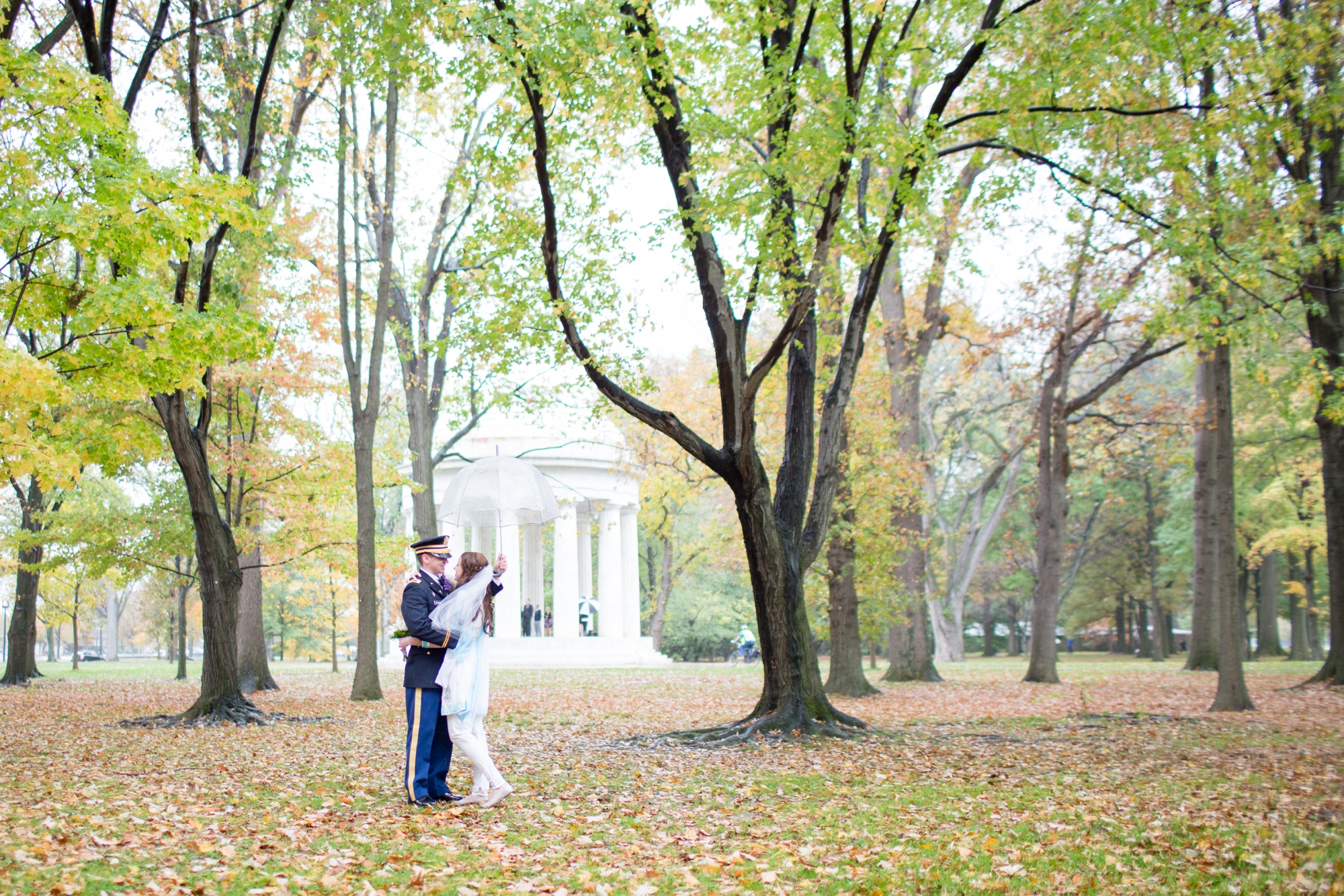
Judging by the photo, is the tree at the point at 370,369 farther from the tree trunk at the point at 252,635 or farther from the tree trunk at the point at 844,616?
the tree trunk at the point at 844,616

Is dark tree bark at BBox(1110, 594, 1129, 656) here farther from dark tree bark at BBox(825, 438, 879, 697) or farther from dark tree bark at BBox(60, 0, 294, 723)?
dark tree bark at BBox(60, 0, 294, 723)

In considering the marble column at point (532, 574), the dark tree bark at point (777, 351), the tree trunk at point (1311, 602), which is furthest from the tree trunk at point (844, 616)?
the marble column at point (532, 574)

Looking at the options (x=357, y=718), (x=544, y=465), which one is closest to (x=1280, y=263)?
(x=357, y=718)

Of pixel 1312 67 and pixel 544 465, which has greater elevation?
pixel 1312 67

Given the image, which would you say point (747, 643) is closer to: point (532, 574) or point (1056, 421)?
point (532, 574)

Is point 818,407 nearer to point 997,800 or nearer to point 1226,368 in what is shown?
point 1226,368

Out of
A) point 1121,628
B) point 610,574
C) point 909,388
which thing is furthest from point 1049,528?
point 1121,628

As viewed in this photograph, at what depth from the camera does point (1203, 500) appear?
22.1 m

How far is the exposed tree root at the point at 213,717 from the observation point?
13328 mm

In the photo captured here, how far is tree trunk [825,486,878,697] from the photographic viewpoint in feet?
58.2

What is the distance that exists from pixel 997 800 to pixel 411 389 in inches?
698

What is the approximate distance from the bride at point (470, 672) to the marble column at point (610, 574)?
28.1m

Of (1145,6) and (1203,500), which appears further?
(1203,500)

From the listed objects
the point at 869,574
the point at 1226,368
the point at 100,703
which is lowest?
the point at 100,703
